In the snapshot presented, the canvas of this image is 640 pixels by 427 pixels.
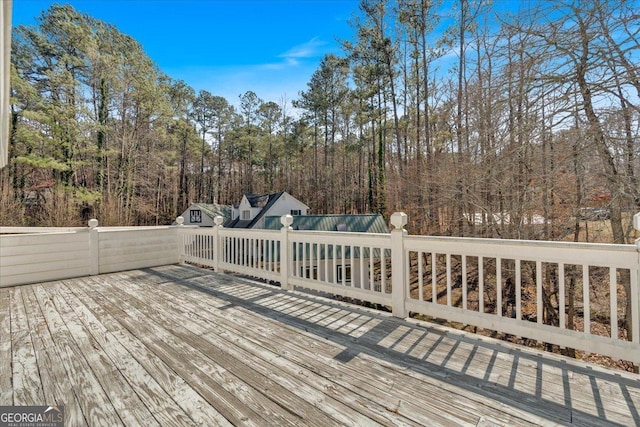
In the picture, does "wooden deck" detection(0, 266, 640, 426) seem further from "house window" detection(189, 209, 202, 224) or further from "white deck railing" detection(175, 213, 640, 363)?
"house window" detection(189, 209, 202, 224)

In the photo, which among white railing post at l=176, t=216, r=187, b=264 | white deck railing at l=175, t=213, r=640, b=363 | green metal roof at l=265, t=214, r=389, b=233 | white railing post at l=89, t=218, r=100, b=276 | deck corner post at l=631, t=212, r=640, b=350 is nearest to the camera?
deck corner post at l=631, t=212, r=640, b=350

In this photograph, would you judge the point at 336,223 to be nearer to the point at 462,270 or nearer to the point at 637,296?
the point at 462,270

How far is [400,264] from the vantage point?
2848 mm

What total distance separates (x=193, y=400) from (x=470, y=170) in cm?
690

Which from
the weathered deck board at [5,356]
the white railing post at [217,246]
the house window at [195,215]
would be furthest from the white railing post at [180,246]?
the house window at [195,215]

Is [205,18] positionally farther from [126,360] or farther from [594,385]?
[594,385]

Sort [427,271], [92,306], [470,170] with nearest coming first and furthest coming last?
[92,306] → [470,170] → [427,271]

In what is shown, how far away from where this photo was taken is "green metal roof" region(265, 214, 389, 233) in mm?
13609

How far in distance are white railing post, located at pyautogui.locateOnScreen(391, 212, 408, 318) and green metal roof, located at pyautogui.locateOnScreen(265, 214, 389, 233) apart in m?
10.6

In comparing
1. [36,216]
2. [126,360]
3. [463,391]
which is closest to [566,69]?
[463,391]

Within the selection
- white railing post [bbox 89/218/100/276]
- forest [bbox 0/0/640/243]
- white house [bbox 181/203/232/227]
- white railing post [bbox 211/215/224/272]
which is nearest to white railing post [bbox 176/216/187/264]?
white railing post [bbox 211/215/224/272]

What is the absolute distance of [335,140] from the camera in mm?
21859

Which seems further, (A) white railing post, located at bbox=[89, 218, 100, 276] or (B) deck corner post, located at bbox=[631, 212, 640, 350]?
(A) white railing post, located at bbox=[89, 218, 100, 276]

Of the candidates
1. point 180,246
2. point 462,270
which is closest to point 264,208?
point 180,246
